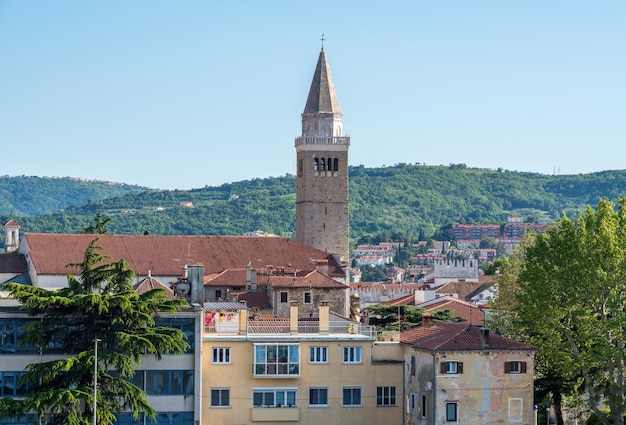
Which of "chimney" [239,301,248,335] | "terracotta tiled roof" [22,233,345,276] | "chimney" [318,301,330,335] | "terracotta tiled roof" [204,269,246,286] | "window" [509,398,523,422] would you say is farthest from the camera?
"terracotta tiled roof" [22,233,345,276]

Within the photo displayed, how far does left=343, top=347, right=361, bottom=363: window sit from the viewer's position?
6288 cm

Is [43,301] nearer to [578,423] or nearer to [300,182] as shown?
[578,423]

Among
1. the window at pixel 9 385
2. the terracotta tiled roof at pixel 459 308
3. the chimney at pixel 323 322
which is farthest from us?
the terracotta tiled roof at pixel 459 308

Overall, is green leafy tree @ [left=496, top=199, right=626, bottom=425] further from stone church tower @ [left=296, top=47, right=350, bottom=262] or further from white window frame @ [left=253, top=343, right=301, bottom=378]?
stone church tower @ [left=296, top=47, right=350, bottom=262]

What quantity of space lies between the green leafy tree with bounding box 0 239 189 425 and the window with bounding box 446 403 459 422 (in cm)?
1050

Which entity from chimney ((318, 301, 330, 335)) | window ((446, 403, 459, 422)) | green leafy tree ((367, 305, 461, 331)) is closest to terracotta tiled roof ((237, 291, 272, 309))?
green leafy tree ((367, 305, 461, 331))

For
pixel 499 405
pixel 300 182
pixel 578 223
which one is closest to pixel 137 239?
pixel 300 182

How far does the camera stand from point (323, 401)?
62.7 metres

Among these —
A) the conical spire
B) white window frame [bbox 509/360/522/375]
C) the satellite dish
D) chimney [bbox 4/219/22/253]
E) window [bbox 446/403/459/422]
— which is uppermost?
the conical spire

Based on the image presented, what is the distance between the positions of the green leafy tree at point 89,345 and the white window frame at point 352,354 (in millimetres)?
6666

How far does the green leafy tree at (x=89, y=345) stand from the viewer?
57312mm

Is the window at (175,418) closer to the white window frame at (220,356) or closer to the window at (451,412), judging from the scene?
the white window frame at (220,356)

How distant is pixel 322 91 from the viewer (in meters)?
129

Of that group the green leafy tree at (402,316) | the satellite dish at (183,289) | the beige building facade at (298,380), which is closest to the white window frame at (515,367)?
the beige building facade at (298,380)
